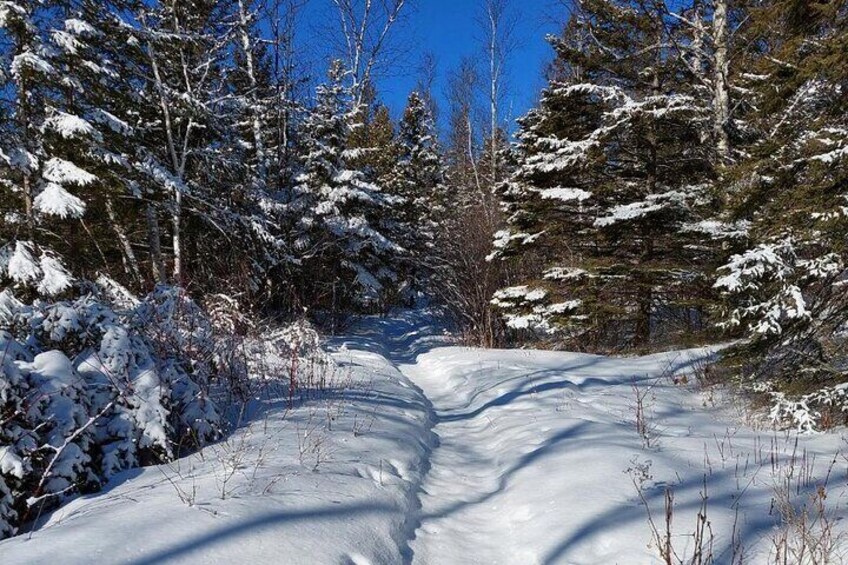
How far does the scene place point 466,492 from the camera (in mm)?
4258

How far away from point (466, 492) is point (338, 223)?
38.2 feet

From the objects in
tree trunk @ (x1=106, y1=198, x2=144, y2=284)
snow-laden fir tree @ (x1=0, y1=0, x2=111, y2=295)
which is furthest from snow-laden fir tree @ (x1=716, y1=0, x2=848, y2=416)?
tree trunk @ (x1=106, y1=198, x2=144, y2=284)

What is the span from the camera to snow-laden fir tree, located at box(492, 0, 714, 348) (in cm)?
1009

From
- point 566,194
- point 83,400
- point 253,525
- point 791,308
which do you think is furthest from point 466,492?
point 566,194

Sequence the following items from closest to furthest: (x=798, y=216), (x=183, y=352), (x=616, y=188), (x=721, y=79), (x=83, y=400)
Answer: (x=83, y=400) < (x=798, y=216) < (x=183, y=352) < (x=721, y=79) < (x=616, y=188)

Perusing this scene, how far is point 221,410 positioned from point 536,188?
904 centimetres

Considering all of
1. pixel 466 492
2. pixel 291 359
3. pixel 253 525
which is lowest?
pixel 466 492

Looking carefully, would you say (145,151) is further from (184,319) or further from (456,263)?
(456,263)

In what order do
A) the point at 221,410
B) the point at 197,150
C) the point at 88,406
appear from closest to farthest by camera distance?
the point at 88,406, the point at 221,410, the point at 197,150

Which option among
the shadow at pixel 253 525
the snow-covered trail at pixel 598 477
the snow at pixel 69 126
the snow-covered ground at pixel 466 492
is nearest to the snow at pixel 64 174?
the snow at pixel 69 126

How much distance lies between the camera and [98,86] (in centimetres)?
843

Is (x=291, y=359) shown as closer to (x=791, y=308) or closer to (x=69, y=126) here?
(x=69, y=126)

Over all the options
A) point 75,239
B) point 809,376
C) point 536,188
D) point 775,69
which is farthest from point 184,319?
point 536,188

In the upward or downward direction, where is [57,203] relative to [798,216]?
upward
